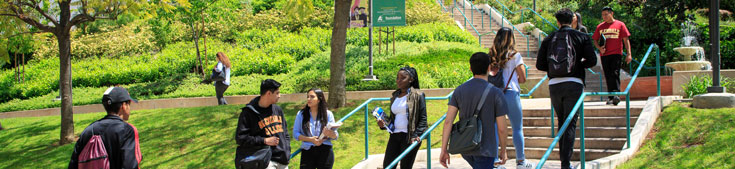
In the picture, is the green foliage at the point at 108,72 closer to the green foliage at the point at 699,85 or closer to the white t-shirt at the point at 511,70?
the green foliage at the point at 699,85

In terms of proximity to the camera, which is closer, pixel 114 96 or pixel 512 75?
pixel 114 96

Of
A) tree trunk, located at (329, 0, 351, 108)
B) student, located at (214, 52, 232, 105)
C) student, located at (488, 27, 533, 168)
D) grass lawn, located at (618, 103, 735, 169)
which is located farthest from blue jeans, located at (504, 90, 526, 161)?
student, located at (214, 52, 232, 105)

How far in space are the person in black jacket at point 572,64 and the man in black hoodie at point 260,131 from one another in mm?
2673

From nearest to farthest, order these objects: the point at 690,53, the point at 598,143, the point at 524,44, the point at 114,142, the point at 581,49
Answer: the point at 114,142
the point at 581,49
the point at 598,143
the point at 690,53
the point at 524,44

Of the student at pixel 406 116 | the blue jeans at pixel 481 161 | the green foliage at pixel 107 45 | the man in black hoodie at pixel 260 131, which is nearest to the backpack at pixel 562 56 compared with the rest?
the student at pixel 406 116

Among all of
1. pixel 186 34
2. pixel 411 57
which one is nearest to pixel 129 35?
pixel 186 34

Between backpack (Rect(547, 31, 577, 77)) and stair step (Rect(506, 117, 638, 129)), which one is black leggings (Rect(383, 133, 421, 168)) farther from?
stair step (Rect(506, 117, 638, 129))

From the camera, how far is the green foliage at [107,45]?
21.7m

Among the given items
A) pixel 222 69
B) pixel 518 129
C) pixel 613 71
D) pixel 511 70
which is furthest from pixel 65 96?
pixel 613 71

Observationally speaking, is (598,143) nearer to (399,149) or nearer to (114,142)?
(399,149)

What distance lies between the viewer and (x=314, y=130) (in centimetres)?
641

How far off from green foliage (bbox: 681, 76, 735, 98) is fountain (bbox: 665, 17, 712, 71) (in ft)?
1.92

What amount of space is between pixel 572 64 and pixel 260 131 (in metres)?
3.00

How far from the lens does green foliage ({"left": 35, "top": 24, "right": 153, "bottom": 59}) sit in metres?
21.7
